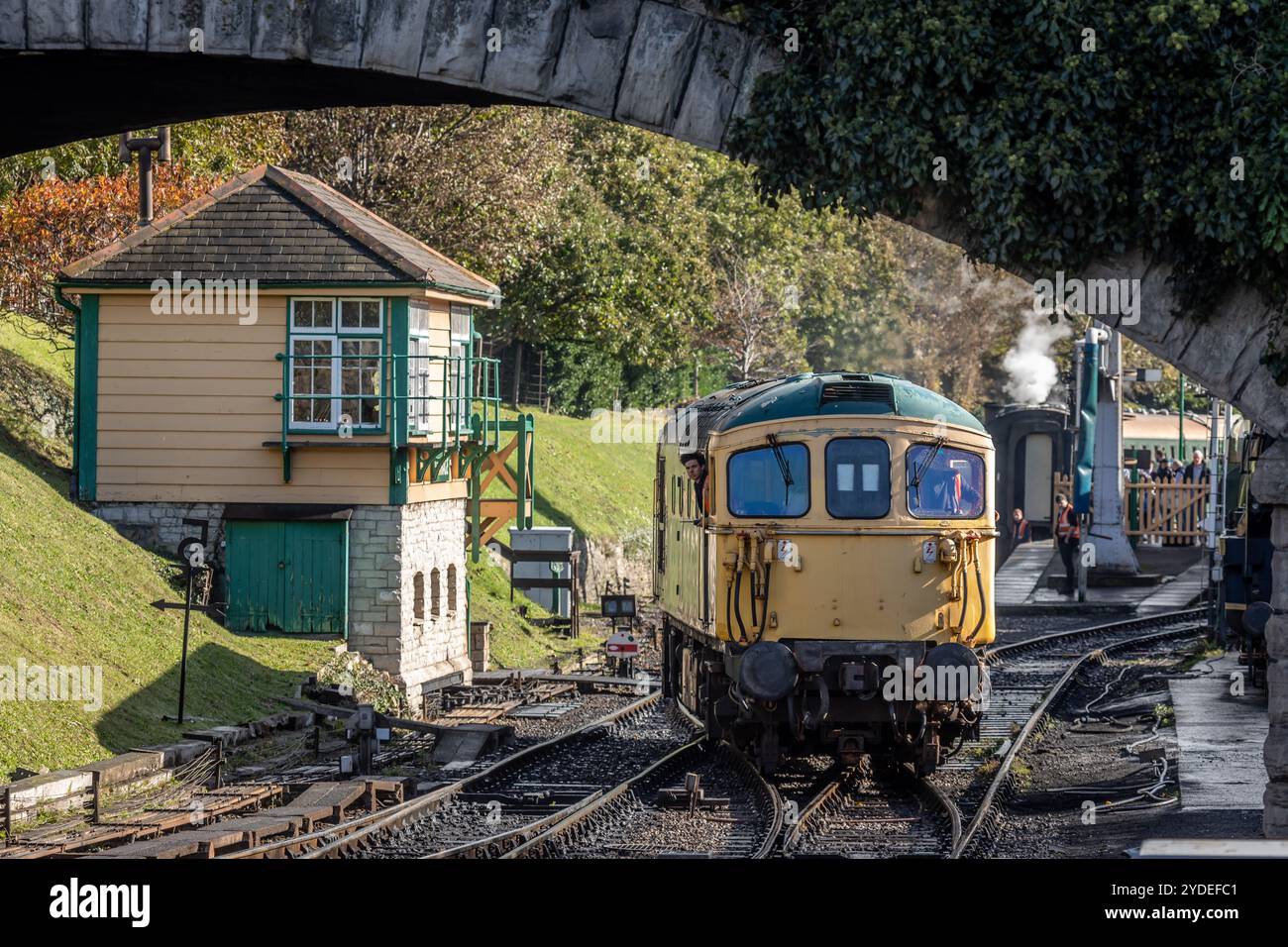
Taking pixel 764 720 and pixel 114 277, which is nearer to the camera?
pixel 764 720

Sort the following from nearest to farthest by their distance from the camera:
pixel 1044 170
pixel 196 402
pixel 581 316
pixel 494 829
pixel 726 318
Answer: pixel 1044 170, pixel 494 829, pixel 196 402, pixel 581 316, pixel 726 318

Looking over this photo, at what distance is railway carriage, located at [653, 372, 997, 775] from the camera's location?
15242 millimetres

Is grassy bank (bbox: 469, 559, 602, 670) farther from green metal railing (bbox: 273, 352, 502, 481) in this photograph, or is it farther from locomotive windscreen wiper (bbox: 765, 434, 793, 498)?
locomotive windscreen wiper (bbox: 765, 434, 793, 498)

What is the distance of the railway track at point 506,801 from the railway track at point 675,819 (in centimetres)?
29

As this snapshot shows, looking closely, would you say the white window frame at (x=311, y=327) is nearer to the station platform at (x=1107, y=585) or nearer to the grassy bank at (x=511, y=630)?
the grassy bank at (x=511, y=630)

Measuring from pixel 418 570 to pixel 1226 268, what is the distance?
15.8m

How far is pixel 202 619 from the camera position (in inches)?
862

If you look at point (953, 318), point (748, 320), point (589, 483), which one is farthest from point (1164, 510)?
point (953, 318)

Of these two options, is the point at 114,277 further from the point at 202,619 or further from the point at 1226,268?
the point at 1226,268

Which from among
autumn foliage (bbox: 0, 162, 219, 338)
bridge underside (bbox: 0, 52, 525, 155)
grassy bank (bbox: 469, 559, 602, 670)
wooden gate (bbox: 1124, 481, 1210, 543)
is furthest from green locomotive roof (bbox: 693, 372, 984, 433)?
wooden gate (bbox: 1124, 481, 1210, 543)

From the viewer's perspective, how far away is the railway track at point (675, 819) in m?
13.3

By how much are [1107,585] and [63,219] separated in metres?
21.6
